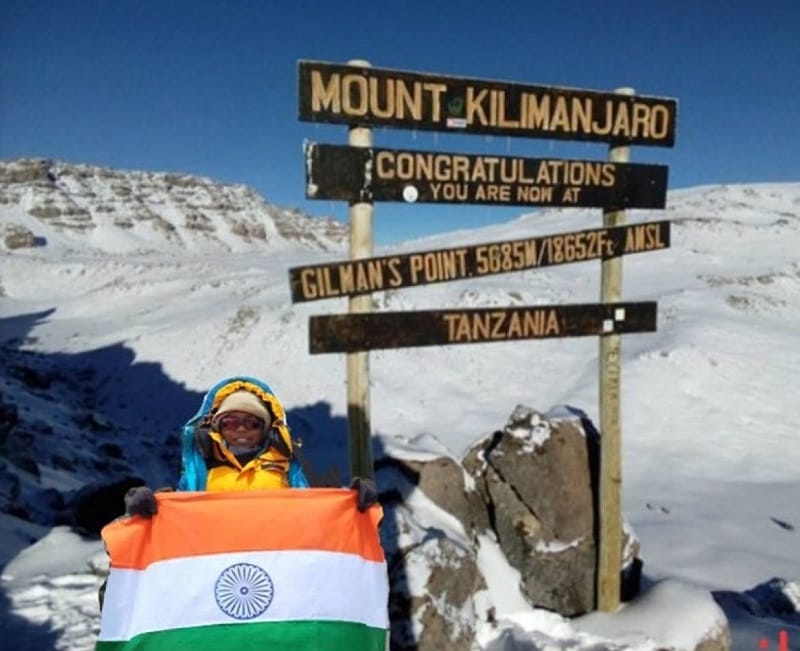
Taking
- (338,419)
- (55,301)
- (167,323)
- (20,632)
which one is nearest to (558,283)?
(338,419)

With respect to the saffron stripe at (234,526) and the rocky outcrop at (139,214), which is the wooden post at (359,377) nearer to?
the saffron stripe at (234,526)

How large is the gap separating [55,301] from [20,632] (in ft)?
152

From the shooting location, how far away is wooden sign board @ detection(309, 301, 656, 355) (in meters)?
6.65

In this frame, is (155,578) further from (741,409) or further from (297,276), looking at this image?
(741,409)

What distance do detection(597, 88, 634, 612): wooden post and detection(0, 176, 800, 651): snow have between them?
437mm

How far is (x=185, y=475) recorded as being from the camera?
4.27 m

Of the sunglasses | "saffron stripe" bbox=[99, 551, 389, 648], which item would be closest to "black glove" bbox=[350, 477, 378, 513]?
"saffron stripe" bbox=[99, 551, 389, 648]

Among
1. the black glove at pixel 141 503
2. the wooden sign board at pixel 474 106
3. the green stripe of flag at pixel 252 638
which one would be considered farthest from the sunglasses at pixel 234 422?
the wooden sign board at pixel 474 106

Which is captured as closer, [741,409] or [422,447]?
[422,447]

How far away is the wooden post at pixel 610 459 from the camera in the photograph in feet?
26.3

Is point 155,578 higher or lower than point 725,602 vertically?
higher

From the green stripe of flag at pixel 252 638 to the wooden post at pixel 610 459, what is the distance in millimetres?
5122

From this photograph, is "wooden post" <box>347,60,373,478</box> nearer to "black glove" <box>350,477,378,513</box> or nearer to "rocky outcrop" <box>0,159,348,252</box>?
"black glove" <box>350,477,378,513</box>

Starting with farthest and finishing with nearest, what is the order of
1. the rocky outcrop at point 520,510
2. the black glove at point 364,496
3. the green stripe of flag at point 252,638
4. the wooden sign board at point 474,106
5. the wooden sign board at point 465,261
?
1. the rocky outcrop at point 520,510
2. the wooden sign board at point 465,261
3. the wooden sign board at point 474,106
4. the black glove at point 364,496
5. the green stripe of flag at point 252,638
